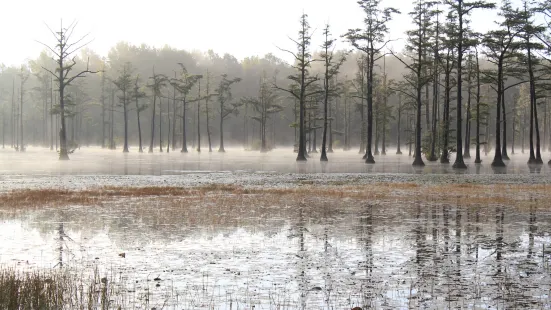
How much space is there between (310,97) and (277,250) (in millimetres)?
69142

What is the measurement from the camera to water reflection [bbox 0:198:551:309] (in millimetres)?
7090

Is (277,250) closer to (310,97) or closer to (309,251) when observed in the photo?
(309,251)

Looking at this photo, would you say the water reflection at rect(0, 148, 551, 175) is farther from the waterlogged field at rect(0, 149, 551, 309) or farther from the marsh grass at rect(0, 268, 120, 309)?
the marsh grass at rect(0, 268, 120, 309)

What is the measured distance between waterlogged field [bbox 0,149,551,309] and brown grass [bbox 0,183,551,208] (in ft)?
0.74

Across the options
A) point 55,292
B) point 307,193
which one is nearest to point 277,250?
point 55,292

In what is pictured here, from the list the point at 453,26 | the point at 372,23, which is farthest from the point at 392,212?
the point at 372,23

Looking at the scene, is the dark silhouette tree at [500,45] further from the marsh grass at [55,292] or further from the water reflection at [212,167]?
the marsh grass at [55,292]

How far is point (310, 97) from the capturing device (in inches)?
3081

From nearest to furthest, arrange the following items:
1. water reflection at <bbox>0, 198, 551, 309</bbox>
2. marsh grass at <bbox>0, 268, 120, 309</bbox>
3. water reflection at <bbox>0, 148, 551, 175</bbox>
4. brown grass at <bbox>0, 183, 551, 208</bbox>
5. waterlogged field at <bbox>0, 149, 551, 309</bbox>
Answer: marsh grass at <bbox>0, 268, 120, 309</bbox>
waterlogged field at <bbox>0, 149, 551, 309</bbox>
water reflection at <bbox>0, 198, 551, 309</bbox>
brown grass at <bbox>0, 183, 551, 208</bbox>
water reflection at <bbox>0, 148, 551, 175</bbox>

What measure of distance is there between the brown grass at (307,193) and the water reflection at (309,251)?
2513 millimetres

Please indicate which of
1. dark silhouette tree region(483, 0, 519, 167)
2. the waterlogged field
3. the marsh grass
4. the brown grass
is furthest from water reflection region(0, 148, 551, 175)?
the marsh grass

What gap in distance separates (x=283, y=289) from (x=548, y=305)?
10.6ft

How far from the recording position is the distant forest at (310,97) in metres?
48.8

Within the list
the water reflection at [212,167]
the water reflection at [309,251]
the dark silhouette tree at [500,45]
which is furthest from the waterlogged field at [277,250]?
the dark silhouette tree at [500,45]
